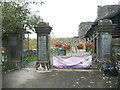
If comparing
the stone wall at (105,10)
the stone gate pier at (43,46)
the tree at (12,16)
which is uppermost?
the stone wall at (105,10)

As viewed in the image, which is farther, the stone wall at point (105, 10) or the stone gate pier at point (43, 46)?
the stone wall at point (105, 10)

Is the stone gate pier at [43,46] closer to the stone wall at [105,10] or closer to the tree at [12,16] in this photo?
the tree at [12,16]

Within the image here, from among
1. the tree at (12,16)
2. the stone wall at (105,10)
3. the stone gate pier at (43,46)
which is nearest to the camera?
the tree at (12,16)

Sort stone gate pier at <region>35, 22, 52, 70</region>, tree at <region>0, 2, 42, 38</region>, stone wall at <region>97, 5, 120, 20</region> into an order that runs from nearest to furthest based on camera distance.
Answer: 1. tree at <region>0, 2, 42, 38</region>
2. stone gate pier at <region>35, 22, 52, 70</region>
3. stone wall at <region>97, 5, 120, 20</region>

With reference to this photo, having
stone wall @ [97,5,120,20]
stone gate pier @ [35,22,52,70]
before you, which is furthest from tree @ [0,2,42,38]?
stone wall @ [97,5,120,20]

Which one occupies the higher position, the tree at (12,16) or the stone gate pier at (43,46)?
the tree at (12,16)

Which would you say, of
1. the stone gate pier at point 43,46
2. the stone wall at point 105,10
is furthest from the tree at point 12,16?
the stone wall at point 105,10

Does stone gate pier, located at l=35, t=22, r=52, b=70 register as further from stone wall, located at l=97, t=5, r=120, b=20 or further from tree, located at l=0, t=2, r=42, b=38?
stone wall, located at l=97, t=5, r=120, b=20

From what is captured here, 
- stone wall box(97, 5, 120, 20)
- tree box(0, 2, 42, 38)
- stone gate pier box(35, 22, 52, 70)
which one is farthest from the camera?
stone wall box(97, 5, 120, 20)

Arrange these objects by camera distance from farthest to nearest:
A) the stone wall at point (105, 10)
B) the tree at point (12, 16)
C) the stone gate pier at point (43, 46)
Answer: the stone wall at point (105, 10), the stone gate pier at point (43, 46), the tree at point (12, 16)

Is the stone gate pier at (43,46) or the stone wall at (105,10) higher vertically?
the stone wall at (105,10)

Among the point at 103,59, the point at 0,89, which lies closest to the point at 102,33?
the point at 103,59

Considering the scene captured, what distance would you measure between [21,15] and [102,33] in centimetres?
580

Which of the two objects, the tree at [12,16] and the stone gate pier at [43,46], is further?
the stone gate pier at [43,46]
